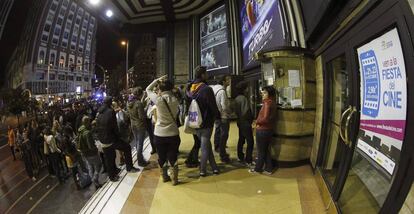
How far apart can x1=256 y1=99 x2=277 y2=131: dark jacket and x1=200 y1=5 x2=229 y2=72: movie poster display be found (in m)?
7.93

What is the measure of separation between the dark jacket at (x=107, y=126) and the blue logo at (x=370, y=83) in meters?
3.69

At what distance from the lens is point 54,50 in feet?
80.1

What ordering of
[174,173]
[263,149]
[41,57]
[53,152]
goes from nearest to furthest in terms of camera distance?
[174,173] → [263,149] → [53,152] → [41,57]

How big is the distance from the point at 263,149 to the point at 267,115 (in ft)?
1.84

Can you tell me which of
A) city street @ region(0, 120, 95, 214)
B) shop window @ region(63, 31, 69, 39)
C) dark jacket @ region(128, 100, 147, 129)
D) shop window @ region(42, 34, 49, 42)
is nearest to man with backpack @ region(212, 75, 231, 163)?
dark jacket @ region(128, 100, 147, 129)

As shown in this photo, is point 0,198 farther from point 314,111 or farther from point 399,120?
point 399,120

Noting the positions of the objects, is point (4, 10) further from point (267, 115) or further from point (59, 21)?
point (267, 115)

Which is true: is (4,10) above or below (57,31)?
below

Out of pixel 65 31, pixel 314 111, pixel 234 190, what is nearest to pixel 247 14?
pixel 314 111

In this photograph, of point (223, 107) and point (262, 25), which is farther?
point (262, 25)

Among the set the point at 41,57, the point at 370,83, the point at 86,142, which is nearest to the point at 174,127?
the point at 370,83

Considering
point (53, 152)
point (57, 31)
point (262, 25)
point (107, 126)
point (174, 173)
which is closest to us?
point (174, 173)

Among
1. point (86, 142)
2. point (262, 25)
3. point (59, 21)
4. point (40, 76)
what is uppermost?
point (59, 21)

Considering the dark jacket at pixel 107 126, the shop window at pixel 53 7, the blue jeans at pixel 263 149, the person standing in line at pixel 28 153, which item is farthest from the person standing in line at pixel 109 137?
the shop window at pixel 53 7
